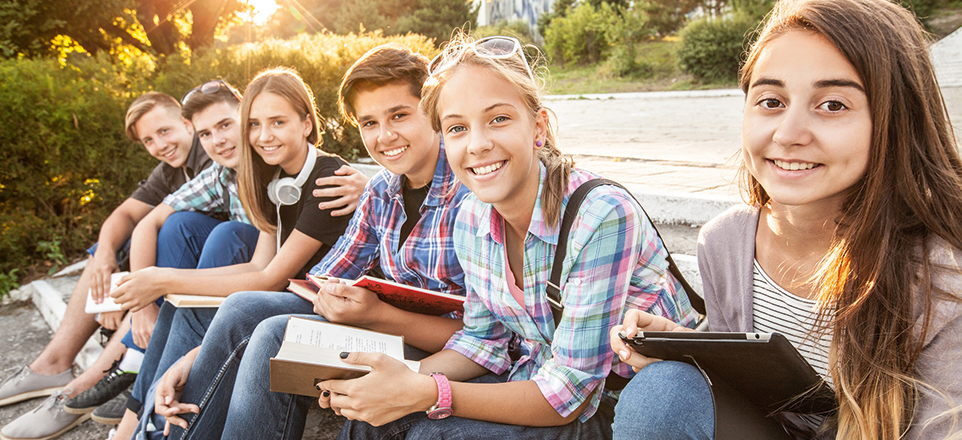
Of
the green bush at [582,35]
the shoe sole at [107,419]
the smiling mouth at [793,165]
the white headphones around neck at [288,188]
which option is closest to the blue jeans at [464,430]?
the smiling mouth at [793,165]

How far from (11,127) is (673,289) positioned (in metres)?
5.52

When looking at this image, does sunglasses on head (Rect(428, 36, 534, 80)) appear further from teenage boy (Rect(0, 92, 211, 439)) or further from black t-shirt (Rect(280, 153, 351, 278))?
teenage boy (Rect(0, 92, 211, 439))

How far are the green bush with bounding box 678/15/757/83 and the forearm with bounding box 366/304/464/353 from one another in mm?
13480

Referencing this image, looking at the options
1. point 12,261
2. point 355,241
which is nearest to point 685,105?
point 355,241

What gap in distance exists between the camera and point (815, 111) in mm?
1273

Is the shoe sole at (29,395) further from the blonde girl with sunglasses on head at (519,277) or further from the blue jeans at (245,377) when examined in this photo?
the blonde girl with sunglasses on head at (519,277)

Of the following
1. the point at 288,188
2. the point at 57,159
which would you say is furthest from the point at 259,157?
the point at 57,159

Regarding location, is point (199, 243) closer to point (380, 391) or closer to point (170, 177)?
point (170, 177)

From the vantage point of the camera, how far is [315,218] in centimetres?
264

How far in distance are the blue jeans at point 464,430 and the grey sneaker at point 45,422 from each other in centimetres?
210

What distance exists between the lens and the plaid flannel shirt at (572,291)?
158 cm

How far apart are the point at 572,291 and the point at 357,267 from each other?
3.89 ft

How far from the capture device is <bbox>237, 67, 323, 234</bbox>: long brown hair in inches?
110

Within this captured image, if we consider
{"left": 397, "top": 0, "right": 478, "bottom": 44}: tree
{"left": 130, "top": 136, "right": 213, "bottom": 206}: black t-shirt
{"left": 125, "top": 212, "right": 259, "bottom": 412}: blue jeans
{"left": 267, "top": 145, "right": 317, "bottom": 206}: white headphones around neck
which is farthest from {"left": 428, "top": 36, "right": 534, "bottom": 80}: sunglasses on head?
{"left": 397, "top": 0, "right": 478, "bottom": 44}: tree
